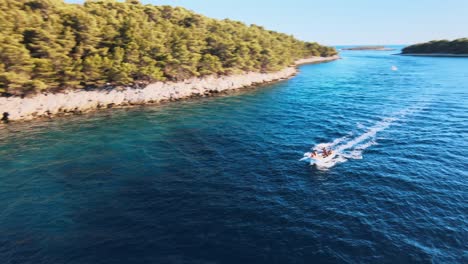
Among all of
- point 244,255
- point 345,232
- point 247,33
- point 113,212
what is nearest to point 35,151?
point 113,212

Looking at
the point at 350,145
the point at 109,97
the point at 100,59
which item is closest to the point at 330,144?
the point at 350,145

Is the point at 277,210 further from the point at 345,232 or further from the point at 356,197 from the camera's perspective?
the point at 356,197

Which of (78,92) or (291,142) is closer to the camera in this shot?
(291,142)

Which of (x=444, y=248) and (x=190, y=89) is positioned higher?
(x=190, y=89)

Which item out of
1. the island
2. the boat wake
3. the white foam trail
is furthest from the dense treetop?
the boat wake

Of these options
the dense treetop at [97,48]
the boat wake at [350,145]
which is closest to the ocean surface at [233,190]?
the boat wake at [350,145]

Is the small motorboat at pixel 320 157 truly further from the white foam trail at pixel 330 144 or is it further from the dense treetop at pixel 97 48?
the dense treetop at pixel 97 48

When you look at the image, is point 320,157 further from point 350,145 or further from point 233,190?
point 233,190
